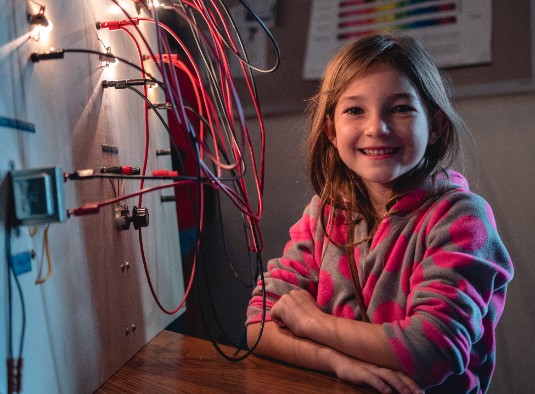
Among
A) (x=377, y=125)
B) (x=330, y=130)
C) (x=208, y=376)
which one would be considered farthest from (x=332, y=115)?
(x=208, y=376)

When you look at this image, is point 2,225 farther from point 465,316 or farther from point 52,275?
point 465,316

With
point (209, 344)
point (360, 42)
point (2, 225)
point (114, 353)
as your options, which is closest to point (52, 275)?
point (2, 225)

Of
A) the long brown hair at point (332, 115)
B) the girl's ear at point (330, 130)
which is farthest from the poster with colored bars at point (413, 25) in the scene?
the girl's ear at point (330, 130)

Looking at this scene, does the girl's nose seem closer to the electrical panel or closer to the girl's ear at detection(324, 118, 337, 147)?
the girl's ear at detection(324, 118, 337, 147)

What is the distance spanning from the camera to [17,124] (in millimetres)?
525

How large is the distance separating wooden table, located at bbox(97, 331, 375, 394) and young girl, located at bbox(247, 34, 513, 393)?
24 mm

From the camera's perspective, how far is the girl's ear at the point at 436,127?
0.89 metres

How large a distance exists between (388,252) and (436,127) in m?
0.26

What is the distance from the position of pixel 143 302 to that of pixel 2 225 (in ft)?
1.36

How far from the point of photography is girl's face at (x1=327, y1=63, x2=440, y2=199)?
2.66 ft

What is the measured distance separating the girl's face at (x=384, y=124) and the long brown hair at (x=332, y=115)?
0.08ft

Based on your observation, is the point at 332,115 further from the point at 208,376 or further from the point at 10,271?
the point at 10,271

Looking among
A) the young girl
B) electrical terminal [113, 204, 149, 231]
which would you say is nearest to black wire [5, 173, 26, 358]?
electrical terminal [113, 204, 149, 231]

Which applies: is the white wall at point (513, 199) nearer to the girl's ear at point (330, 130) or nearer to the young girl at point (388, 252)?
the young girl at point (388, 252)
